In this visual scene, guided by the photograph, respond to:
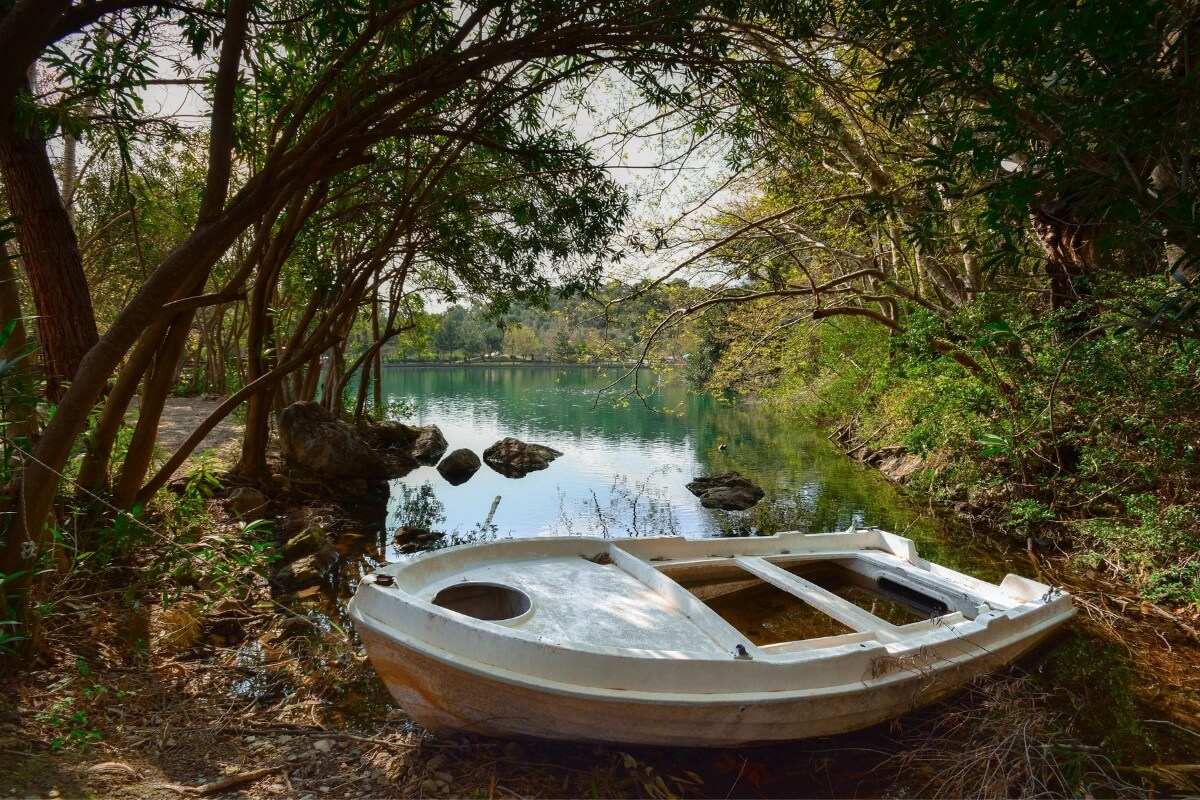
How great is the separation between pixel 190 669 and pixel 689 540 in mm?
4033

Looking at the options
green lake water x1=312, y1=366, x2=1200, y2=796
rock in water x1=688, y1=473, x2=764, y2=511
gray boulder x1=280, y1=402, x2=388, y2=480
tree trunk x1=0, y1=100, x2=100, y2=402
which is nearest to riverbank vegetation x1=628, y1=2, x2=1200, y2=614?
green lake water x1=312, y1=366, x2=1200, y2=796

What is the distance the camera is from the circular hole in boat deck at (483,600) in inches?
166

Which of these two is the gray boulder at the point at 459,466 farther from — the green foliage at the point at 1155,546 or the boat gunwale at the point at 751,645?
the green foliage at the point at 1155,546

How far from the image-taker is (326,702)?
404 centimetres

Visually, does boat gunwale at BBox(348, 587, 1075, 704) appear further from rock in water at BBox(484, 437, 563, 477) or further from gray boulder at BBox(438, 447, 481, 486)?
rock in water at BBox(484, 437, 563, 477)

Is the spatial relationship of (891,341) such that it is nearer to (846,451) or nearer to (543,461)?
(846,451)

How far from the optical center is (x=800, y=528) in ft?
30.6

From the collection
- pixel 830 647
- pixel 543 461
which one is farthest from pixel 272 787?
pixel 543 461

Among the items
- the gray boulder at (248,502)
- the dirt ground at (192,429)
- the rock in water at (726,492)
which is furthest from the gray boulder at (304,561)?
the rock in water at (726,492)

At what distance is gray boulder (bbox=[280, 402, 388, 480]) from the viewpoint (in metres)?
10.2

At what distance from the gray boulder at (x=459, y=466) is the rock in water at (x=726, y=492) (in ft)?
17.4

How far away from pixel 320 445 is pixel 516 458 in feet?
18.1

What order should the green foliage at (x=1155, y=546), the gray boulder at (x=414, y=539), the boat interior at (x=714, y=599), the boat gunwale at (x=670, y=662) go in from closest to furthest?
the boat gunwale at (x=670, y=662) < the boat interior at (x=714, y=599) < the green foliage at (x=1155, y=546) < the gray boulder at (x=414, y=539)

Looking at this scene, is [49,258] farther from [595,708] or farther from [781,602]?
[781,602]
